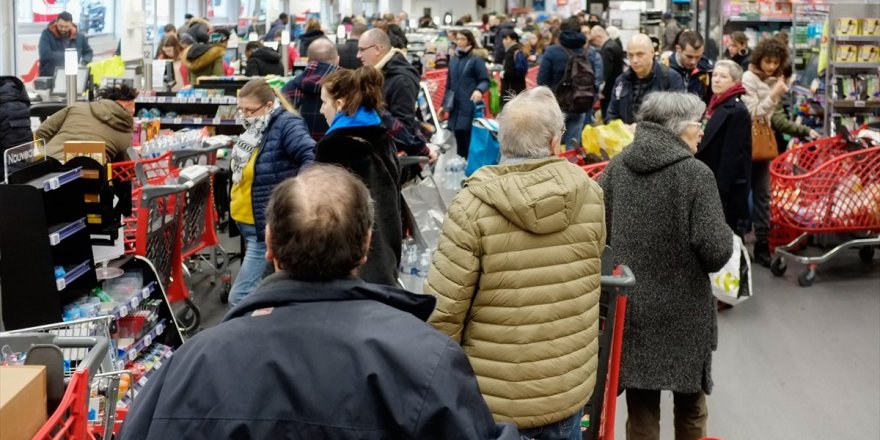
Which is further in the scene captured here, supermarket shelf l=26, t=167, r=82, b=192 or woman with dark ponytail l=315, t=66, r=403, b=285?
woman with dark ponytail l=315, t=66, r=403, b=285

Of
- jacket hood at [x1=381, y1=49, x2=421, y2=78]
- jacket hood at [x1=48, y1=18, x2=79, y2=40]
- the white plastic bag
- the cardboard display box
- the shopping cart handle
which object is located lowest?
the white plastic bag

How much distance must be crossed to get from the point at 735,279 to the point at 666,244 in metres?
2.57

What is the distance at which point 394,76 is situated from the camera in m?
6.30

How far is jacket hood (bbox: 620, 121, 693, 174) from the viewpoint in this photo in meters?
3.67

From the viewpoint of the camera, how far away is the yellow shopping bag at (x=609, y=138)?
6504 mm

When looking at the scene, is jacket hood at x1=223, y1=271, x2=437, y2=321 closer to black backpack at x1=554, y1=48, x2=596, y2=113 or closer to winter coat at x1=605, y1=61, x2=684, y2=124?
winter coat at x1=605, y1=61, x2=684, y2=124

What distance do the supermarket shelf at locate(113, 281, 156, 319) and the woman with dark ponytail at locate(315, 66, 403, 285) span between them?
94cm

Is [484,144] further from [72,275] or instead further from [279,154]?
[72,275]

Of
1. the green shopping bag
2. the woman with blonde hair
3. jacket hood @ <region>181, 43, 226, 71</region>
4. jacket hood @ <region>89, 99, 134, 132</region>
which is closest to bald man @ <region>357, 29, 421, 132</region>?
the woman with blonde hair

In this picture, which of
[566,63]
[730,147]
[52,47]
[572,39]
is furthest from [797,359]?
[52,47]

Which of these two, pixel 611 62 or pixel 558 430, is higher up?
pixel 611 62

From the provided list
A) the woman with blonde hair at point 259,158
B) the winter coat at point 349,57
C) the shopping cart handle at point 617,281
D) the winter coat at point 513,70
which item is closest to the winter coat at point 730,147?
the woman with blonde hair at point 259,158

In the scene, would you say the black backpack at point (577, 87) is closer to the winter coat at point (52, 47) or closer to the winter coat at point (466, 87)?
the winter coat at point (466, 87)

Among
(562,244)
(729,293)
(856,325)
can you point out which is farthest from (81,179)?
(856,325)
